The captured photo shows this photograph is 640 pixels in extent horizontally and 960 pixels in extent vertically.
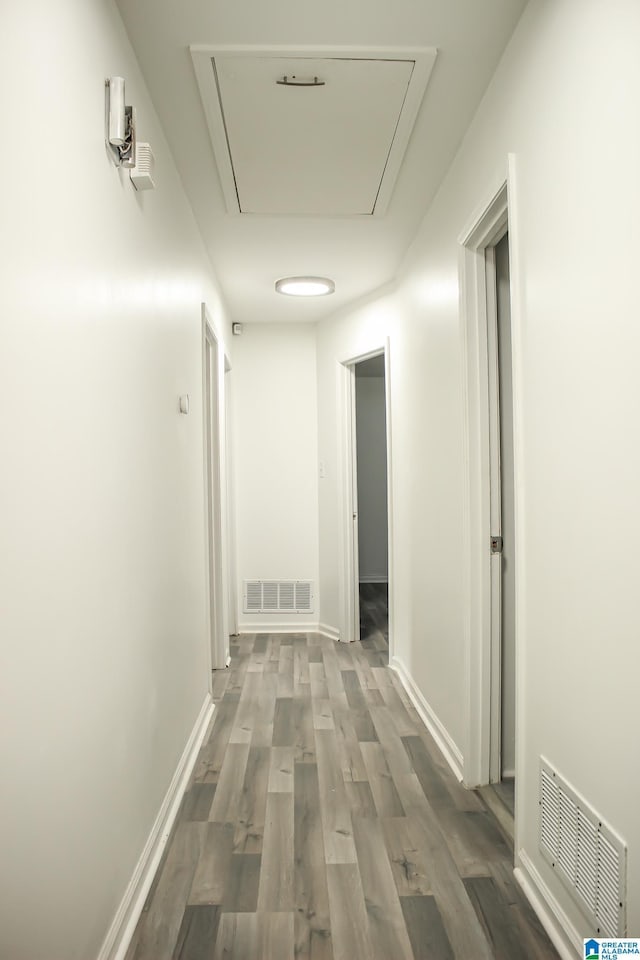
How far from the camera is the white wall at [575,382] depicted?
1341 millimetres

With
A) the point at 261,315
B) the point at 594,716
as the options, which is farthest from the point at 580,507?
the point at 261,315

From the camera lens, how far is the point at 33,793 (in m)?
1.15

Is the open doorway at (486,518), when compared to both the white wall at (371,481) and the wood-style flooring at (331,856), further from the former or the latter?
the white wall at (371,481)

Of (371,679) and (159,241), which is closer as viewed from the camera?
(159,241)

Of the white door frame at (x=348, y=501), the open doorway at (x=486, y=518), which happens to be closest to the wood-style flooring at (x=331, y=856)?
the open doorway at (x=486, y=518)

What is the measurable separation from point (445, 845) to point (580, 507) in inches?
52.4

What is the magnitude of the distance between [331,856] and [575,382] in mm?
1666

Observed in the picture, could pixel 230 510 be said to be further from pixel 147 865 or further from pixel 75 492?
pixel 75 492

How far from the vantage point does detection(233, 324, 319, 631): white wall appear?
5402mm

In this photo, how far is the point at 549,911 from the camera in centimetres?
175

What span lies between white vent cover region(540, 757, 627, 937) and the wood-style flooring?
25cm

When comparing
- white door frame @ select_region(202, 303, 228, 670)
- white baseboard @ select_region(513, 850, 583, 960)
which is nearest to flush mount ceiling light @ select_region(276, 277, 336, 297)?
white door frame @ select_region(202, 303, 228, 670)

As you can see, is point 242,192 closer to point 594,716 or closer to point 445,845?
point 594,716

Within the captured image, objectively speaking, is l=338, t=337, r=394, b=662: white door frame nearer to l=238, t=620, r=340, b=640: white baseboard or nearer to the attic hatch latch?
l=238, t=620, r=340, b=640: white baseboard
